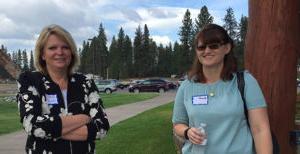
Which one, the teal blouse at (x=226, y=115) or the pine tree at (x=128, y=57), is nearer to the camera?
the teal blouse at (x=226, y=115)

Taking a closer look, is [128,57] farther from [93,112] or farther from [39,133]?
[39,133]

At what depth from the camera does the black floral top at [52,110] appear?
381cm

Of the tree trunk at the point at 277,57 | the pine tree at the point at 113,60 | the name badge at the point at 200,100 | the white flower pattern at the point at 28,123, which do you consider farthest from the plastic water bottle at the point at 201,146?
the pine tree at the point at 113,60

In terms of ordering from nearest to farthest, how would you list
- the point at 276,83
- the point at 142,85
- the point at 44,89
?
the point at 44,89, the point at 276,83, the point at 142,85

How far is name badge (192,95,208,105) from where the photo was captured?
355 centimetres

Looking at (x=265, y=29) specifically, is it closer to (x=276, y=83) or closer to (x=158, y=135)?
(x=276, y=83)

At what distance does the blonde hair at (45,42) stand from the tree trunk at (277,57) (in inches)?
73.4

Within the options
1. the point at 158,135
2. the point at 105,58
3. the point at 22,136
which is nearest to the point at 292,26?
the point at 158,135

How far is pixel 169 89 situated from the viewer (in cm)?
6069

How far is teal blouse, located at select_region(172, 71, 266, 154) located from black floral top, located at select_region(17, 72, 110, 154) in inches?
31.8

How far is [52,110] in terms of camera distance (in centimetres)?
392

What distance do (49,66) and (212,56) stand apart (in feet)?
3.97

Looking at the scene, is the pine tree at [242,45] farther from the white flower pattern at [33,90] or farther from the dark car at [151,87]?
the dark car at [151,87]

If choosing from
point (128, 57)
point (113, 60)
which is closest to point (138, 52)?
point (128, 57)
